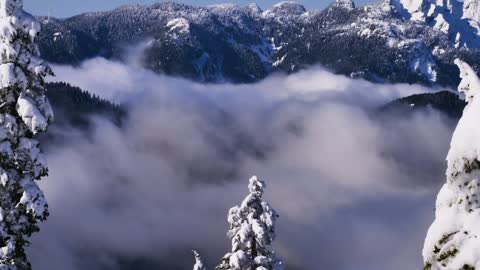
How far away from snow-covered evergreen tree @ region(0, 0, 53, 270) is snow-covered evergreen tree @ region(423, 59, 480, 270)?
1362 cm

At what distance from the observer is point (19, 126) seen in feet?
68.1

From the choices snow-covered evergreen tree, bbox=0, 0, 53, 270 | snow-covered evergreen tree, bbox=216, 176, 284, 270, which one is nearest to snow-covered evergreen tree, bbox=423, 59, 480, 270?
snow-covered evergreen tree, bbox=0, 0, 53, 270

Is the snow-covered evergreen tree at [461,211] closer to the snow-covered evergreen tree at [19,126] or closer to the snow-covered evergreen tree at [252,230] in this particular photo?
the snow-covered evergreen tree at [19,126]

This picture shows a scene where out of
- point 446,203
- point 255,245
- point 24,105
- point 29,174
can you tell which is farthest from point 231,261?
point 446,203

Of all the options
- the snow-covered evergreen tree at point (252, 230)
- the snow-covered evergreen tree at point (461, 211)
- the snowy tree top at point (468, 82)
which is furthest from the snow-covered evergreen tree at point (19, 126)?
the snow-covered evergreen tree at point (461, 211)

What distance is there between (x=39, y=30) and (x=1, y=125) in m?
3.29

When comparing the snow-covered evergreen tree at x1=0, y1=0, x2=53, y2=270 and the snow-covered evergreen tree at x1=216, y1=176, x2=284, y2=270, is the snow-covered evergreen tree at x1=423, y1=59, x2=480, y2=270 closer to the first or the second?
the snow-covered evergreen tree at x1=0, y1=0, x2=53, y2=270

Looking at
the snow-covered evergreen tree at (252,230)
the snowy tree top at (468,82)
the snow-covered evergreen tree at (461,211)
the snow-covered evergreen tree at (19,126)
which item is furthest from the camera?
the snow-covered evergreen tree at (252,230)

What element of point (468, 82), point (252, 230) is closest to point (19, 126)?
point (252, 230)

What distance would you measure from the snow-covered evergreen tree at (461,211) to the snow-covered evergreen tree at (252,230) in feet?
50.1

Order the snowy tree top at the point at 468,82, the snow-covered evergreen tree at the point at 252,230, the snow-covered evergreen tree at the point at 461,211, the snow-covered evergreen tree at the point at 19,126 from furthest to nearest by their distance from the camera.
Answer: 1. the snow-covered evergreen tree at the point at 252,230
2. the snow-covered evergreen tree at the point at 19,126
3. the snowy tree top at the point at 468,82
4. the snow-covered evergreen tree at the point at 461,211

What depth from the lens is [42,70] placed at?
2034 centimetres

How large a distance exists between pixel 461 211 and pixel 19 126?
14955 millimetres

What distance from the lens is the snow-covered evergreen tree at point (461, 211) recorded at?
988 centimetres
